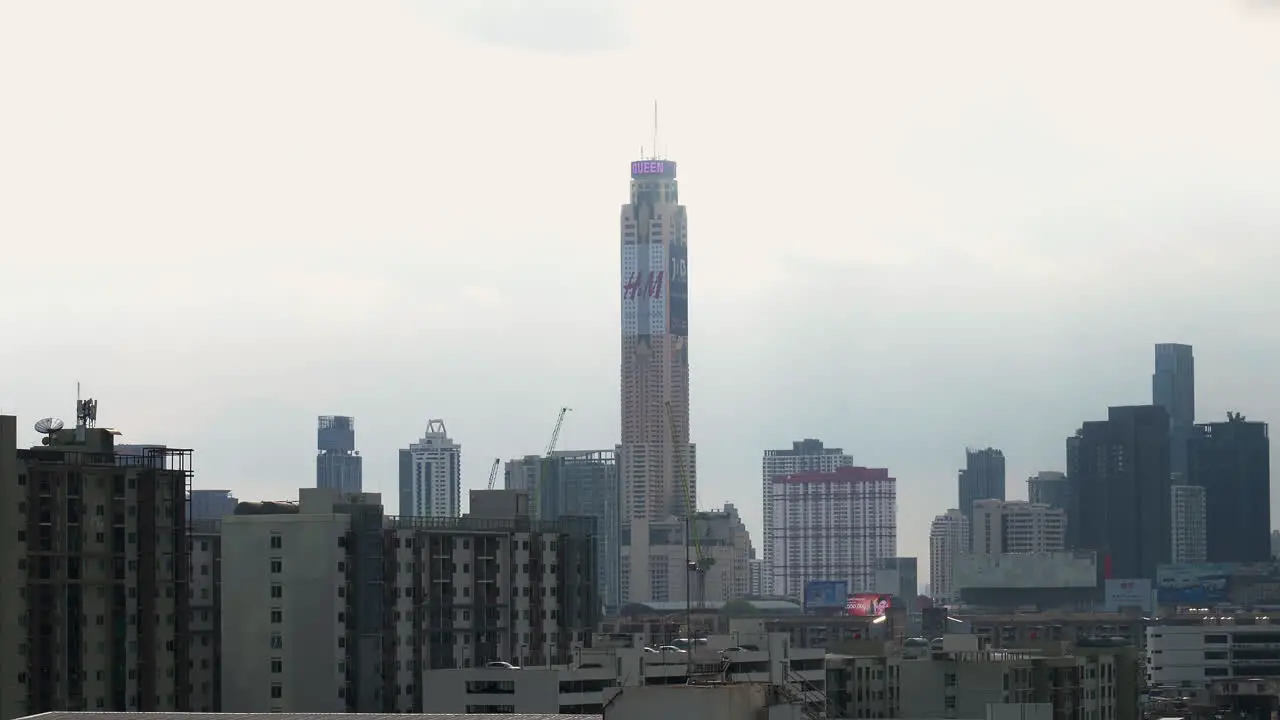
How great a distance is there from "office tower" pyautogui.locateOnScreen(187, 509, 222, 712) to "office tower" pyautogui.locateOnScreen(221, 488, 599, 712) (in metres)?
3.58

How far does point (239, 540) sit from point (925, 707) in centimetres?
4798

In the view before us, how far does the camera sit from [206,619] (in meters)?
178

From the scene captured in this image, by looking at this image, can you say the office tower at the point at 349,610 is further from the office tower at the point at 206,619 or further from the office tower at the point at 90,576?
the office tower at the point at 90,576

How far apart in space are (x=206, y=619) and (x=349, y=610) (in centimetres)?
1764

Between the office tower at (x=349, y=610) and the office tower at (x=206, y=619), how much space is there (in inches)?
141

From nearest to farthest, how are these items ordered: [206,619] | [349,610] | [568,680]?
[568,680] → [349,610] → [206,619]

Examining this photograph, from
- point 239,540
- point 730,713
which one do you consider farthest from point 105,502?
point 730,713

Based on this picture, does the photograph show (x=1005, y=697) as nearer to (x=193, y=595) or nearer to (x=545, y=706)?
(x=545, y=706)

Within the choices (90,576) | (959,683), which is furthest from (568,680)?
(959,683)


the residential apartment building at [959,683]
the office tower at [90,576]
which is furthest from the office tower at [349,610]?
the residential apartment building at [959,683]

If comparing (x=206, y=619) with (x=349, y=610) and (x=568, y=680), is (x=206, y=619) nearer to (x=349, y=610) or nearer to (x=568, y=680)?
(x=349, y=610)

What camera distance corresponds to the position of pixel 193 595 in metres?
180

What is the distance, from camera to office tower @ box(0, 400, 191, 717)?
13888 cm

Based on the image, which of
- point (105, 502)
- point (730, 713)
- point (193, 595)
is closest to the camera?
point (730, 713)
